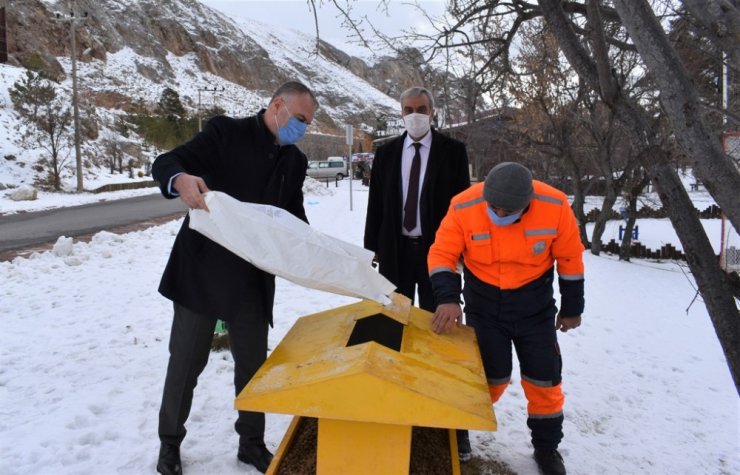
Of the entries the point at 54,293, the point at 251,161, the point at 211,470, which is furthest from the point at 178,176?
the point at 54,293

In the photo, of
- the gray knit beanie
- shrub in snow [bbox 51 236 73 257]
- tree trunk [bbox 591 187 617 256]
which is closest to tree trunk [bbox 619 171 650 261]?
tree trunk [bbox 591 187 617 256]

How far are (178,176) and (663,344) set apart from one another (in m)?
5.36

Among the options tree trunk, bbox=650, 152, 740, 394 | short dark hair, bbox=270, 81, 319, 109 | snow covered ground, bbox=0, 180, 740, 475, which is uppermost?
short dark hair, bbox=270, 81, 319, 109

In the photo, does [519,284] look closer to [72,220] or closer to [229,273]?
[229,273]

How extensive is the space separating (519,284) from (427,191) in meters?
0.89

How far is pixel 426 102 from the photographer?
3289 mm

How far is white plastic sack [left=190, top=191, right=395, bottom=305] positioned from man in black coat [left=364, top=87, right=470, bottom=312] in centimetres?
102

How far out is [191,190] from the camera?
216 cm

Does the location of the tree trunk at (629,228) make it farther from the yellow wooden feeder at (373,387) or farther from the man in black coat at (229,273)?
the man in black coat at (229,273)

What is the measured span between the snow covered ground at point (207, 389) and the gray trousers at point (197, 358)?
0.23 metres

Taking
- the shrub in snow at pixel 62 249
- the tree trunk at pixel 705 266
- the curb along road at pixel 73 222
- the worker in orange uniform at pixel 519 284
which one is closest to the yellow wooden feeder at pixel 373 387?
the worker in orange uniform at pixel 519 284

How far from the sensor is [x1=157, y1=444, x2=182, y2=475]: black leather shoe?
252 cm

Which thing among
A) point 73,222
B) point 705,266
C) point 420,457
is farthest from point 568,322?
point 73,222

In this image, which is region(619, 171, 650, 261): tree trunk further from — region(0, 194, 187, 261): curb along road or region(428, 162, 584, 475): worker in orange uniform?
region(0, 194, 187, 261): curb along road
